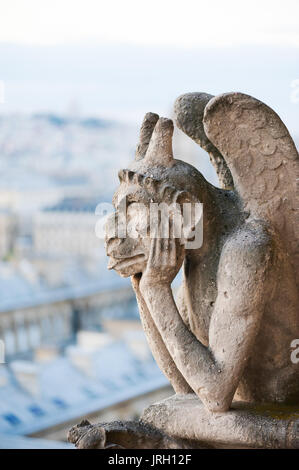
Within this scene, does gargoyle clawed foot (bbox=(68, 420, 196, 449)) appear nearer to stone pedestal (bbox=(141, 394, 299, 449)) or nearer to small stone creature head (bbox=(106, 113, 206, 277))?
stone pedestal (bbox=(141, 394, 299, 449))

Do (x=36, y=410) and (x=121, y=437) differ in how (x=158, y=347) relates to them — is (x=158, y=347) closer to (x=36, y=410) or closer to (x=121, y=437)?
(x=121, y=437)

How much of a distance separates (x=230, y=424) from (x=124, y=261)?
1.66ft

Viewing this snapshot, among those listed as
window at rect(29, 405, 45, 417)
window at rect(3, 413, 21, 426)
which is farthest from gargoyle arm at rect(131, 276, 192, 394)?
window at rect(29, 405, 45, 417)

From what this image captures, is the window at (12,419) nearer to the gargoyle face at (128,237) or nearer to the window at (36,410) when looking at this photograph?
the window at (36,410)

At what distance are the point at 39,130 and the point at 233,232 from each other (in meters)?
34.9

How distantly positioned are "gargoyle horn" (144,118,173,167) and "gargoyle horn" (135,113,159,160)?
0.08 meters

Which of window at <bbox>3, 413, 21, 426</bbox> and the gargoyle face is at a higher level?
the gargoyle face

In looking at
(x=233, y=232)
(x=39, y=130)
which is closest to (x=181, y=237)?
(x=233, y=232)

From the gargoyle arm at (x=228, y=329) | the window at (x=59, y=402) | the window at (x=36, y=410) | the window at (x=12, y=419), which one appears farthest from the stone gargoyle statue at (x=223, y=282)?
the window at (x=59, y=402)

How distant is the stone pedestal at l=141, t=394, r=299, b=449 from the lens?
2.46 metres

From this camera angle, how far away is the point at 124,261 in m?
2.56

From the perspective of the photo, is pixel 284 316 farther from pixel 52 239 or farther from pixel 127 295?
pixel 52 239

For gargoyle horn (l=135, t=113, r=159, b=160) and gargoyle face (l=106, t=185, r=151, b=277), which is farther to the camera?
gargoyle horn (l=135, t=113, r=159, b=160)
